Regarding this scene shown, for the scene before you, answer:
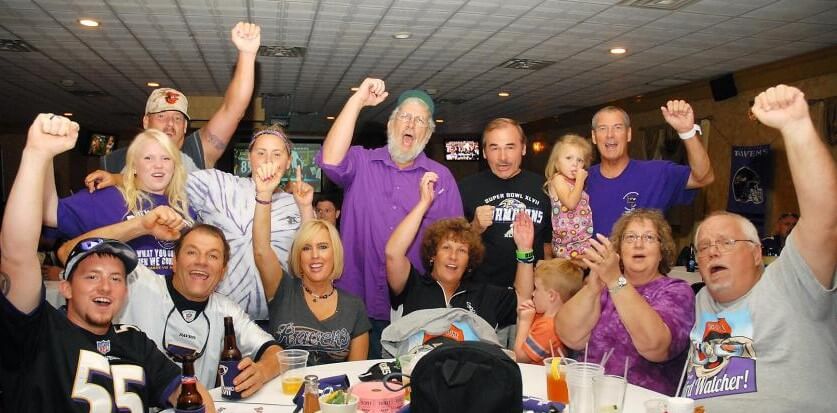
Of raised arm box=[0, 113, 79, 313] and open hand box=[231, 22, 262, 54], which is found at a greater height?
open hand box=[231, 22, 262, 54]

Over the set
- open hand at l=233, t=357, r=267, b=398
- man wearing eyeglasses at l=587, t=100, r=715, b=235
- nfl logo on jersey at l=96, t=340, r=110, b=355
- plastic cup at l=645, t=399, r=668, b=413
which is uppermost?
man wearing eyeglasses at l=587, t=100, r=715, b=235

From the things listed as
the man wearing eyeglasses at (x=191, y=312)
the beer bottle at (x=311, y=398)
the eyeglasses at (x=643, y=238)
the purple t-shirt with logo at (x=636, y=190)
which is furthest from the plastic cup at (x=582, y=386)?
the purple t-shirt with logo at (x=636, y=190)

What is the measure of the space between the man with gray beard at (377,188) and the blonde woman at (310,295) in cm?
38

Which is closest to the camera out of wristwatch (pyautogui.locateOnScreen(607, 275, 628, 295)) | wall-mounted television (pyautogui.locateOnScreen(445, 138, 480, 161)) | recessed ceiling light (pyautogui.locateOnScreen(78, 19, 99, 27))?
wristwatch (pyautogui.locateOnScreen(607, 275, 628, 295))

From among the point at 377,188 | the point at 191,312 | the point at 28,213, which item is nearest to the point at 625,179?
the point at 377,188

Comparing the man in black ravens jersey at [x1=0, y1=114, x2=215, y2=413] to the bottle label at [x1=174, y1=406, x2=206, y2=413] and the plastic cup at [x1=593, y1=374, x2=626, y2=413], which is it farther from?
the plastic cup at [x1=593, y1=374, x2=626, y2=413]

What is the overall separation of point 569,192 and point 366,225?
1.29 metres

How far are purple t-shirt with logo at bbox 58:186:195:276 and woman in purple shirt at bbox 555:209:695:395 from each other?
174 cm

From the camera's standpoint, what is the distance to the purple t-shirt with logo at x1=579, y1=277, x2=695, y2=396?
2430mm

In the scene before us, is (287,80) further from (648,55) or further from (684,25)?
(684,25)

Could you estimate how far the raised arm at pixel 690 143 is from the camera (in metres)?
3.48

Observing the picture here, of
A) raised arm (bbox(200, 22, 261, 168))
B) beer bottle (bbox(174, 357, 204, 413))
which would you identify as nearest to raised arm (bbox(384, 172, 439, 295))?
raised arm (bbox(200, 22, 261, 168))

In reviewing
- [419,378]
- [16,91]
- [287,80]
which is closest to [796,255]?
[419,378]

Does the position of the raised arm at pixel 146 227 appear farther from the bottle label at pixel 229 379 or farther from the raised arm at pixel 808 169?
the raised arm at pixel 808 169
